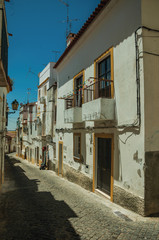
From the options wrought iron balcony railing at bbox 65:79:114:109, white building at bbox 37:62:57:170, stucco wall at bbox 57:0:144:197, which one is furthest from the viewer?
white building at bbox 37:62:57:170

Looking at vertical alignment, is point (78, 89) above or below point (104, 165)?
above

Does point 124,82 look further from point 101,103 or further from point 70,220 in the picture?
point 70,220

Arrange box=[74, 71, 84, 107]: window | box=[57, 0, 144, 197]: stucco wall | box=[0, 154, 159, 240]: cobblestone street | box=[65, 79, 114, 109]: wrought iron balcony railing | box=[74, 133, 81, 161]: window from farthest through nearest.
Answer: box=[74, 133, 81, 161]: window, box=[74, 71, 84, 107]: window, box=[65, 79, 114, 109]: wrought iron balcony railing, box=[57, 0, 144, 197]: stucco wall, box=[0, 154, 159, 240]: cobblestone street

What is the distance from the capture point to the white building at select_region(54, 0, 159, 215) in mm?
5102

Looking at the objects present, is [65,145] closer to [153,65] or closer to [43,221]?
[43,221]

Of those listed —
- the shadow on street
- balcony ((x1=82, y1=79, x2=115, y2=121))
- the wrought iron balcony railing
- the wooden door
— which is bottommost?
the shadow on street

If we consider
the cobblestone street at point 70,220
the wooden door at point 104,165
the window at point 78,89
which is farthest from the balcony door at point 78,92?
the cobblestone street at point 70,220

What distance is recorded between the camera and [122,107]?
615 centimetres

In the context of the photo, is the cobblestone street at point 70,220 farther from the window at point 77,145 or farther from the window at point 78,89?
the window at point 78,89

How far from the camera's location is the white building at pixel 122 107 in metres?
5.10

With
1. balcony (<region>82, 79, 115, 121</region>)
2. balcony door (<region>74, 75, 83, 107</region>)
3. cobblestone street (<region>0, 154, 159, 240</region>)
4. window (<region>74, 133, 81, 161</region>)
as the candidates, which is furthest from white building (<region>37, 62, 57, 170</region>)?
cobblestone street (<region>0, 154, 159, 240</region>)

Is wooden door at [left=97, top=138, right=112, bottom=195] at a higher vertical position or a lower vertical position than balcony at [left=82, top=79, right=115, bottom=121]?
lower

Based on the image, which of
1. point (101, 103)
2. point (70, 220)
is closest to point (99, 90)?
point (101, 103)

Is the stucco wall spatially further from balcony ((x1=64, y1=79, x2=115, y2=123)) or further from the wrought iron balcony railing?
the wrought iron balcony railing
